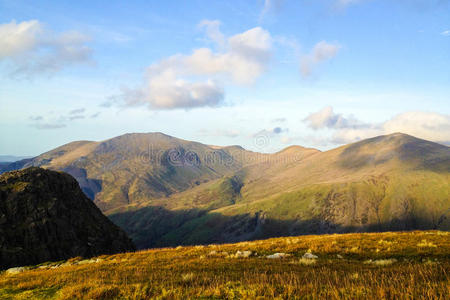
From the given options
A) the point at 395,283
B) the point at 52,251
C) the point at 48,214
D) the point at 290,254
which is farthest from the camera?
the point at 48,214

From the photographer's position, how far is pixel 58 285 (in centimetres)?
1172

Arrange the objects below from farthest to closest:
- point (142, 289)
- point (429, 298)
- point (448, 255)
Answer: point (448, 255) < point (142, 289) < point (429, 298)

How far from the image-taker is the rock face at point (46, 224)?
46312 millimetres

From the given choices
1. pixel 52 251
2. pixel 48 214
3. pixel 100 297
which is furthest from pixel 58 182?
pixel 100 297

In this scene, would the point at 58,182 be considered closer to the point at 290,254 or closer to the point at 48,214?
the point at 48,214

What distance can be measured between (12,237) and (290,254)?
5263 cm

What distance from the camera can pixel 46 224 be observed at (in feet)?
176

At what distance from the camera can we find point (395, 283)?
8523 mm

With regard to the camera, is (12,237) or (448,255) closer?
(448,255)

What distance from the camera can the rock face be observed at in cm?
4631

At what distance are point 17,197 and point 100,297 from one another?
59.5 meters

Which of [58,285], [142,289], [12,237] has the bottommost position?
[12,237]

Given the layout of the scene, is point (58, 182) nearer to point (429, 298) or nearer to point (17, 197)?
point (17, 197)

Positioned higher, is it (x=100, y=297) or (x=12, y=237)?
(x=100, y=297)
